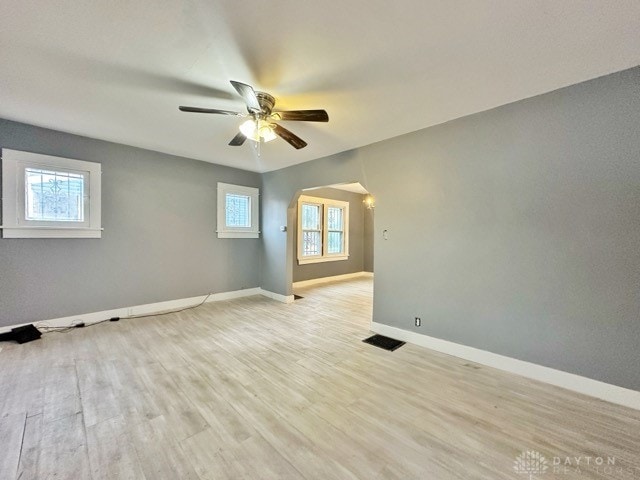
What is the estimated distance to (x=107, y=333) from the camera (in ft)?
10.9

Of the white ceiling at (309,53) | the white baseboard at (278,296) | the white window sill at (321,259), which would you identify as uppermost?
the white ceiling at (309,53)

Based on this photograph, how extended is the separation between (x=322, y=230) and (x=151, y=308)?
4.34 meters

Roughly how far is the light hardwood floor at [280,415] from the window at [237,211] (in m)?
2.53

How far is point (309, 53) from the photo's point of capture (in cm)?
184

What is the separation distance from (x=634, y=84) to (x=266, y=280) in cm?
543

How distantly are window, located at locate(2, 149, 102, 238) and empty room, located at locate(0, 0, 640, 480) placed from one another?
0.02m

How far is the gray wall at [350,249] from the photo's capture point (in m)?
6.79

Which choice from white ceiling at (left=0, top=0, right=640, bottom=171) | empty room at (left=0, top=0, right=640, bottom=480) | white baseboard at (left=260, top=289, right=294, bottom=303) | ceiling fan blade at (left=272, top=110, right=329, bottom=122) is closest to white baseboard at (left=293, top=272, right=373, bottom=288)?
white baseboard at (left=260, top=289, right=294, bottom=303)

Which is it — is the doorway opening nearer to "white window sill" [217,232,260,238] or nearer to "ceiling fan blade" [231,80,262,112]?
"white window sill" [217,232,260,238]

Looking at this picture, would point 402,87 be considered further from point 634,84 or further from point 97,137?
point 97,137

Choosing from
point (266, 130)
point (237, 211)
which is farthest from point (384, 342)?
point (237, 211)

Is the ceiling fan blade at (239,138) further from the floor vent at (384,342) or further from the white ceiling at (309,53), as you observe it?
the floor vent at (384,342)

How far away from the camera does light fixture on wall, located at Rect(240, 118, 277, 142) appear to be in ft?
8.08

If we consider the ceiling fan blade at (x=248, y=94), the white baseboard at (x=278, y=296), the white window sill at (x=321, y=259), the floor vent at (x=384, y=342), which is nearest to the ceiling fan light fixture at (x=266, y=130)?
the ceiling fan blade at (x=248, y=94)
